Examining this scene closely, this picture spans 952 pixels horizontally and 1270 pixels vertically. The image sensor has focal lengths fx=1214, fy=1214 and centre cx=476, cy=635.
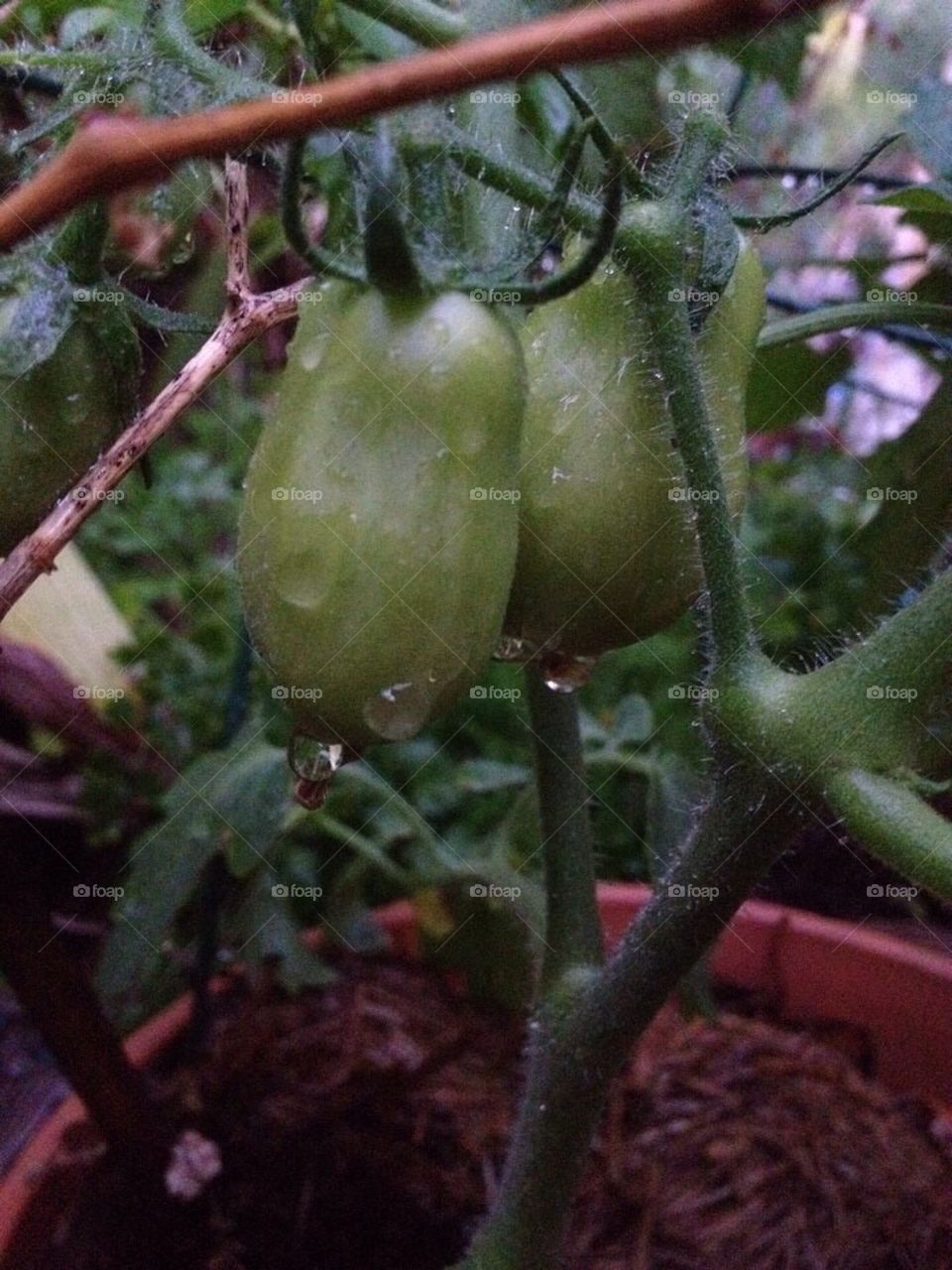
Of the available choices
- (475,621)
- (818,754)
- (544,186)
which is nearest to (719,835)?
(818,754)

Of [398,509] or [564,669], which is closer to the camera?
[398,509]

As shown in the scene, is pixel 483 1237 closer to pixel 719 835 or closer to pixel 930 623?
pixel 719 835

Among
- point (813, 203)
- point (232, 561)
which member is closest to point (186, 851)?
point (232, 561)

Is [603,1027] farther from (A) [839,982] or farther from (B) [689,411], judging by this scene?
(A) [839,982]

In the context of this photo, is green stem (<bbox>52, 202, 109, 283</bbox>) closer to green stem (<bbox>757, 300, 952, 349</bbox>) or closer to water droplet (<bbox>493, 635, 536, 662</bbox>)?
water droplet (<bbox>493, 635, 536, 662</bbox>)

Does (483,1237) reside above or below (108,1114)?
above

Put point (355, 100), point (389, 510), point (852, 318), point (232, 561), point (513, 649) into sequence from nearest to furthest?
point (355, 100) < point (389, 510) < point (513, 649) < point (852, 318) < point (232, 561)
